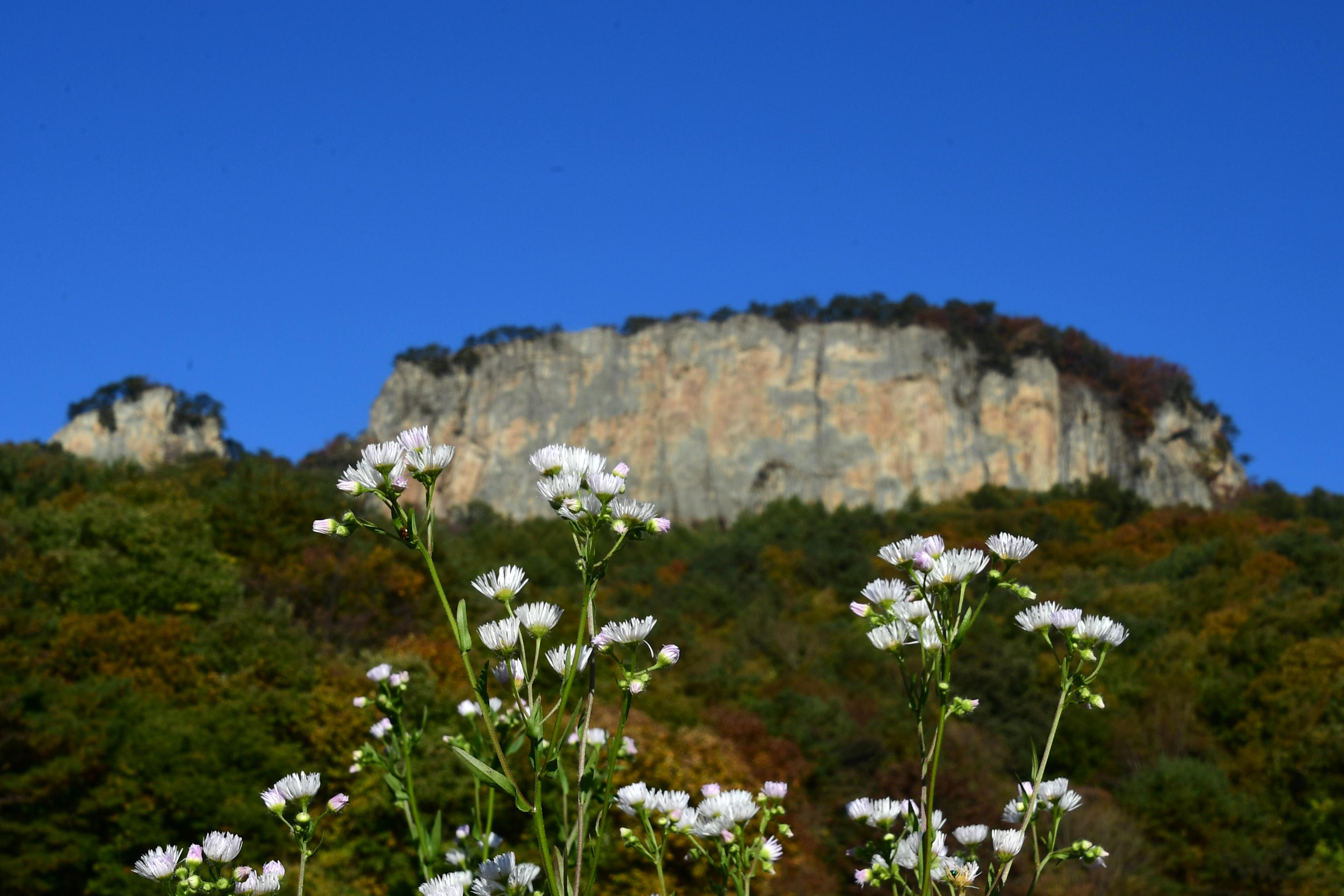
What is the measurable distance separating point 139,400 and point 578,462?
90.7m

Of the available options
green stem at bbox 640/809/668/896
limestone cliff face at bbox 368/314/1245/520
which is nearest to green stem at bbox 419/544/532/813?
green stem at bbox 640/809/668/896

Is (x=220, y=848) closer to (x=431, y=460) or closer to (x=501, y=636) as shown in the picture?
(x=501, y=636)

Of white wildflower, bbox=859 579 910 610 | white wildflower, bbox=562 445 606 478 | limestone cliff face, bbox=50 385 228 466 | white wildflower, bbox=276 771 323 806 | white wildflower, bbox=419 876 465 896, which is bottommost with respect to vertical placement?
white wildflower, bbox=419 876 465 896

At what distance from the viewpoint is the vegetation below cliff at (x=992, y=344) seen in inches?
3433

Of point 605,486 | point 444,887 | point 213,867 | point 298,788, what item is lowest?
point 444,887

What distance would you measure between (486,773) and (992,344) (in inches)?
3511

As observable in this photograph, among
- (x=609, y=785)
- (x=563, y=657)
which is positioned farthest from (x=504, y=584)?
(x=609, y=785)

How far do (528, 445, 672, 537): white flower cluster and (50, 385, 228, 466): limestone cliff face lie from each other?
8639cm

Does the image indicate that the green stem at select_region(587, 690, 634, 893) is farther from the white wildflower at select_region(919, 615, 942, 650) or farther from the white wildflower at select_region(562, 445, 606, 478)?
the white wildflower at select_region(919, 615, 942, 650)

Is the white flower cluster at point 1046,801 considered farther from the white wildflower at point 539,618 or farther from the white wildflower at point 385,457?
the white wildflower at point 385,457

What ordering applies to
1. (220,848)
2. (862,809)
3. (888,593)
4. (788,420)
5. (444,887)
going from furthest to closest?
(788,420) < (862,809) < (888,593) < (220,848) < (444,887)

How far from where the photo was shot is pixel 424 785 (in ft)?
58.1

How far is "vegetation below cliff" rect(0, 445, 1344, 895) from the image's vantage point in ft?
59.2

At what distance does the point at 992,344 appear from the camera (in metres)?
87.2
